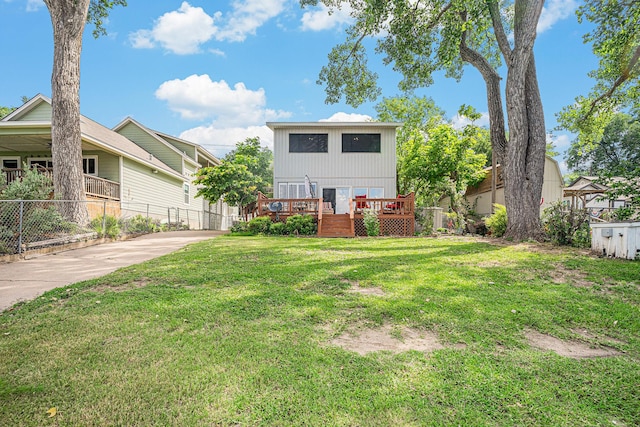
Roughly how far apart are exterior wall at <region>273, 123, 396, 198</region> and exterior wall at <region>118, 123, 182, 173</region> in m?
7.84

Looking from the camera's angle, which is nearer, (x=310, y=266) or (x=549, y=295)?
(x=549, y=295)

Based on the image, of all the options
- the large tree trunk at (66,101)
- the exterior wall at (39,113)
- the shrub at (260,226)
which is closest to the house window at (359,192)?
the shrub at (260,226)

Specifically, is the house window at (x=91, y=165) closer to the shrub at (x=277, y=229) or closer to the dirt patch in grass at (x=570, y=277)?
the shrub at (x=277, y=229)

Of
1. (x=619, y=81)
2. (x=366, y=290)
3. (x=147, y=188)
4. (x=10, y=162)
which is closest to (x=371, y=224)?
(x=366, y=290)

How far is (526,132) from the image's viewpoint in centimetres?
874

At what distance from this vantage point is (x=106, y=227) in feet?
31.4

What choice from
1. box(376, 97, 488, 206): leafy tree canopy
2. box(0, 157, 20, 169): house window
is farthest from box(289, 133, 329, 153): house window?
box(0, 157, 20, 169): house window

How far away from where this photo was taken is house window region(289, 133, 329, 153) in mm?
15672

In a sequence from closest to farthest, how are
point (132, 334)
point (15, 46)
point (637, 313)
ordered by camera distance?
point (132, 334) → point (637, 313) → point (15, 46)

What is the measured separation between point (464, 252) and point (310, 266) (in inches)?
140

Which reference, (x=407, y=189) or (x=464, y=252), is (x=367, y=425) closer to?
(x=464, y=252)

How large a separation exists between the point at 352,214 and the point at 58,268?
880 cm

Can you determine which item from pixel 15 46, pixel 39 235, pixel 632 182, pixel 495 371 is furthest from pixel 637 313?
pixel 15 46

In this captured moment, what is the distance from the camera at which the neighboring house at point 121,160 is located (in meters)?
12.5
